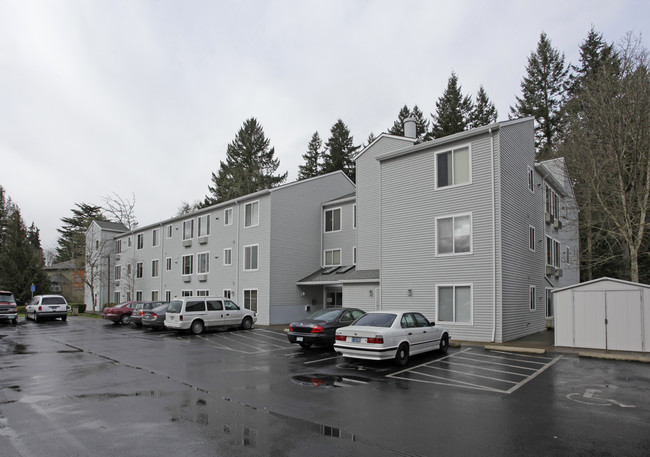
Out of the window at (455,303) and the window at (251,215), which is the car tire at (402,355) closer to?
the window at (455,303)

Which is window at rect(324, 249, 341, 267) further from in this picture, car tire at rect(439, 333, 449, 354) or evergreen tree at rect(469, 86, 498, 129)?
evergreen tree at rect(469, 86, 498, 129)

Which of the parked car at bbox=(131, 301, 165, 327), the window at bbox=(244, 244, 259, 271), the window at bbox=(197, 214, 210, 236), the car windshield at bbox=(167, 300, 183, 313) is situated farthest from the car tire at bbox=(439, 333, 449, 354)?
the window at bbox=(197, 214, 210, 236)

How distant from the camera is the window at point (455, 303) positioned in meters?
16.8

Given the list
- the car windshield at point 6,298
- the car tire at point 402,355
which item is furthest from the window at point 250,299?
the car tire at point 402,355

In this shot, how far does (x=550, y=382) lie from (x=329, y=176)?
2310 cm

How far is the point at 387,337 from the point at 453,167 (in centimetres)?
925

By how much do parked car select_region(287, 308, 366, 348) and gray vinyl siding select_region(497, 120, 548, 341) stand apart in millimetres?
5880

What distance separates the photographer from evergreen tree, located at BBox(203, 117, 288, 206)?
54.8 m

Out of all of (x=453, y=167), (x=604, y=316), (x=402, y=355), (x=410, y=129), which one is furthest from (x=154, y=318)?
(x=604, y=316)

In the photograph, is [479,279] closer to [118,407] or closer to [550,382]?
[550,382]

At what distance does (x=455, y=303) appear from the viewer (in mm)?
17156

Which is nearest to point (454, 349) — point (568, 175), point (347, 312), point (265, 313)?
point (347, 312)

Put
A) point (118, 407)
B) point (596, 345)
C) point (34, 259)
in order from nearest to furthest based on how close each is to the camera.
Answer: point (118, 407), point (596, 345), point (34, 259)

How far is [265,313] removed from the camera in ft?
86.9
